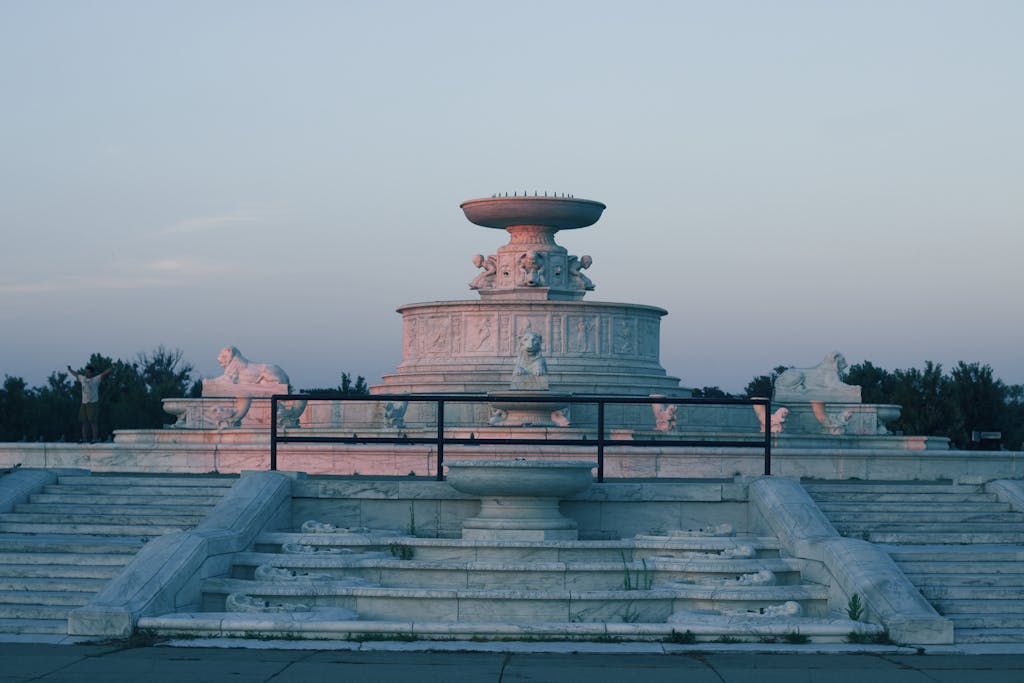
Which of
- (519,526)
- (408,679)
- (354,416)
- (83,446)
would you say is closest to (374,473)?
(83,446)

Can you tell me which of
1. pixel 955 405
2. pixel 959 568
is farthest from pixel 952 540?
pixel 955 405

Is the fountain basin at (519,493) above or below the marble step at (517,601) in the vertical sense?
above

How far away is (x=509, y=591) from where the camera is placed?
48.1ft

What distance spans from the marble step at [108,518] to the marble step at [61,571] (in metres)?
1.60

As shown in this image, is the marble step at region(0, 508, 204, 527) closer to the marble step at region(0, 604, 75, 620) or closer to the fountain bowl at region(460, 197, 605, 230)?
the marble step at region(0, 604, 75, 620)

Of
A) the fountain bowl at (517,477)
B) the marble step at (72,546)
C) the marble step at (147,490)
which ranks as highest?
the fountain bowl at (517,477)

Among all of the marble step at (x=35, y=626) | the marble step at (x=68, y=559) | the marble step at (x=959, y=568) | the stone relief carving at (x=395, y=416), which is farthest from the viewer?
the stone relief carving at (x=395, y=416)

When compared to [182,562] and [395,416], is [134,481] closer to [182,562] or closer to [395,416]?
[182,562]

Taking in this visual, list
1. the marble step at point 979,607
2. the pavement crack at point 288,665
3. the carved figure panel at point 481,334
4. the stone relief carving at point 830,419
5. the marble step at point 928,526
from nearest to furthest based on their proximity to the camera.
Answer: the pavement crack at point 288,665, the marble step at point 979,607, the marble step at point 928,526, the stone relief carving at point 830,419, the carved figure panel at point 481,334

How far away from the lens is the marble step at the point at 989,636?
1381cm

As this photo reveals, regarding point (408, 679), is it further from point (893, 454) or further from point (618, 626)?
point (893, 454)

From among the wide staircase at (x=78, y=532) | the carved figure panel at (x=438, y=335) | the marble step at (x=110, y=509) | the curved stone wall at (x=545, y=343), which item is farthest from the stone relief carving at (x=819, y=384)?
the marble step at (x=110, y=509)

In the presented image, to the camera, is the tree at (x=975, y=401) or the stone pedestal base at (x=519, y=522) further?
the tree at (x=975, y=401)

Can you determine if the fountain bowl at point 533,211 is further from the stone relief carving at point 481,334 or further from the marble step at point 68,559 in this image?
the marble step at point 68,559
